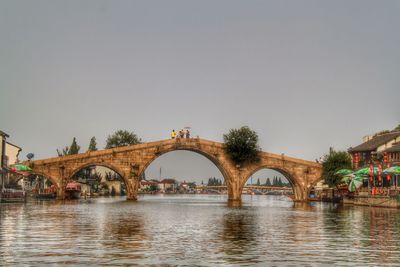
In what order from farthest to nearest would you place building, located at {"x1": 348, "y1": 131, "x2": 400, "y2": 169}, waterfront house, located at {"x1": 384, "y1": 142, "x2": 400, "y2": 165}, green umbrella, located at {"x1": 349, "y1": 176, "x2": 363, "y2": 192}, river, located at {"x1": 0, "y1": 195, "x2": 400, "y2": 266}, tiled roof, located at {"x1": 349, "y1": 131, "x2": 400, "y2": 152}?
tiled roof, located at {"x1": 349, "y1": 131, "x2": 400, "y2": 152} → building, located at {"x1": 348, "y1": 131, "x2": 400, "y2": 169} → green umbrella, located at {"x1": 349, "y1": 176, "x2": 363, "y2": 192} → waterfront house, located at {"x1": 384, "y1": 142, "x2": 400, "y2": 165} → river, located at {"x1": 0, "y1": 195, "x2": 400, "y2": 266}

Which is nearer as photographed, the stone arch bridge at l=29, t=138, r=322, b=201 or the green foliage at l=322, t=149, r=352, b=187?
the stone arch bridge at l=29, t=138, r=322, b=201

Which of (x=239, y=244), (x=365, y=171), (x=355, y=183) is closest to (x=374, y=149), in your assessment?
(x=355, y=183)

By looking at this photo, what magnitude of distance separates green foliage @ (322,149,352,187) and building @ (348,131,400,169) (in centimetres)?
304

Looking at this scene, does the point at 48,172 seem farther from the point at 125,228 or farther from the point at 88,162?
the point at 125,228

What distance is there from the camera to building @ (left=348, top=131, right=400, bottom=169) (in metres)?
74.9

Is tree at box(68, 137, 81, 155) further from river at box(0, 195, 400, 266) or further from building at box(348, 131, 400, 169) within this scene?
river at box(0, 195, 400, 266)

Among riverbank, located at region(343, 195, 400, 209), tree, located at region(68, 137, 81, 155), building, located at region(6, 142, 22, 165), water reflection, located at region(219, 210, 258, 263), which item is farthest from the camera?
tree, located at region(68, 137, 81, 155)

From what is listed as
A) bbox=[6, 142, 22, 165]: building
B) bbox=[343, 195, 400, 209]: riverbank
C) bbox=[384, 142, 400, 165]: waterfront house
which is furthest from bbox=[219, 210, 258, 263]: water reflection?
bbox=[6, 142, 22, 165]: building

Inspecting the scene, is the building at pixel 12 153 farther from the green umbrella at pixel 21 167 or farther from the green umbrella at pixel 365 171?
the green umbrella at pixel 365 171

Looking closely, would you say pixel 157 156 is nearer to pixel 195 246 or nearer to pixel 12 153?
pixel 12 153

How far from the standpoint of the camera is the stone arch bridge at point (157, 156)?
75812 mm

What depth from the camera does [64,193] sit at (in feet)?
254

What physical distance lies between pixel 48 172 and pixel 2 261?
206 ft

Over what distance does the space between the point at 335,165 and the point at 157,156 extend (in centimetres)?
2621
